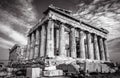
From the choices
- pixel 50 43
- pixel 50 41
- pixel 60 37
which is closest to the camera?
pixel 50 43

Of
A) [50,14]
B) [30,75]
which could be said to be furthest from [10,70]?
[50,14]

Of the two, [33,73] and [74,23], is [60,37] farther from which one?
[33,73]

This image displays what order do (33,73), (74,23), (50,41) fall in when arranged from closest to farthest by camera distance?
(33,73), (50,41), (74,23)

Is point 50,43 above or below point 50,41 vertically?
below

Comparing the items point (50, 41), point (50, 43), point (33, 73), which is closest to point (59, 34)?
point (50, 41)

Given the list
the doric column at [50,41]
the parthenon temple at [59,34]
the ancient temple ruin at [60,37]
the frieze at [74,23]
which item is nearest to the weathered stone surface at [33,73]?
the ancient temple ruin at [60,37]

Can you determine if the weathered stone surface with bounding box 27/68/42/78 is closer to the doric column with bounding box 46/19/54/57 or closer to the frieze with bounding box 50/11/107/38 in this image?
the doric column with bounding box 46/19/54/57

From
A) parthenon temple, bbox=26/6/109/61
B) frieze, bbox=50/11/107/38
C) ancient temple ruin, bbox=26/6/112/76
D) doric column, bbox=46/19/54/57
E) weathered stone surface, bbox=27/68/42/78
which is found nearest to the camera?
weathered stone surface, bbox=27/68/42/78

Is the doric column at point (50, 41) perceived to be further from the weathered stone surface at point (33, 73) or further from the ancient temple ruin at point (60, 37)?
the weathered stone surface at point (33, 73)

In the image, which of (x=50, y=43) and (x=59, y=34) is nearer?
(x=50, y=43)

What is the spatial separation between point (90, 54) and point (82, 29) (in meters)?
7.01

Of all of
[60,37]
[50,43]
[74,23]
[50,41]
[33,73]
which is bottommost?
[33,73]

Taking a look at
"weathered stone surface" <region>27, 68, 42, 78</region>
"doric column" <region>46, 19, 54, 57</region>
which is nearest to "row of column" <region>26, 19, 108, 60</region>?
"doric column" <region>46, 19, 54, 57</region>

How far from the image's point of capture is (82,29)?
961 inches
